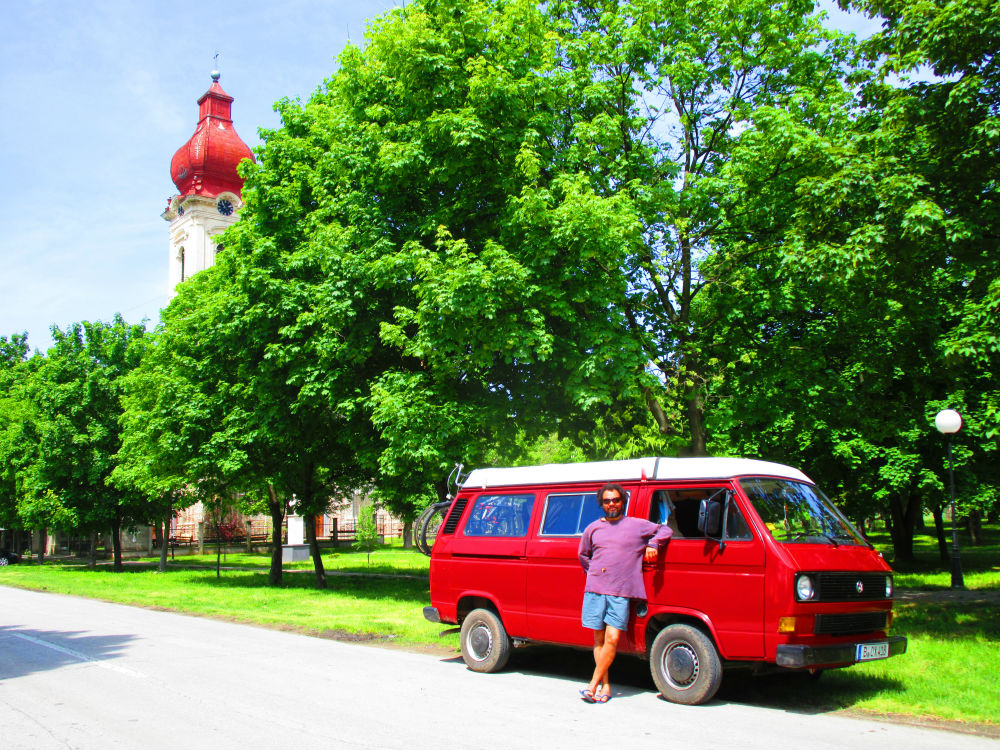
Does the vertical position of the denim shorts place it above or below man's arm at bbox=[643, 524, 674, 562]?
below

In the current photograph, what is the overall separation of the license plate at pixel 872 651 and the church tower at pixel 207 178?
6024 centimetres

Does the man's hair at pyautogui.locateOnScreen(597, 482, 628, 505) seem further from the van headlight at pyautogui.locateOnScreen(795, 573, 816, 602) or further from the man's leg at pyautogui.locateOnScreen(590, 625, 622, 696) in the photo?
the van headlight at pyautogui.locateOnScreen(795, 573, 816, 602)

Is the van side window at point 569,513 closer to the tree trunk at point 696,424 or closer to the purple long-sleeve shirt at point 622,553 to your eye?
the purple long-sleeve shirt at point 622,553

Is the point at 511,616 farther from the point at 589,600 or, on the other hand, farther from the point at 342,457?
the point at 342,457

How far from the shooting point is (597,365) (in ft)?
47.0

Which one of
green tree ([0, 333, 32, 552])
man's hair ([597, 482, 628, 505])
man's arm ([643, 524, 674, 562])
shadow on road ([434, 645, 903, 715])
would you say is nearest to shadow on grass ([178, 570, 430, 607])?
shadow on road ([434, 645, 903, 715])

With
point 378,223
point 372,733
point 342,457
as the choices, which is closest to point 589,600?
point 372,733

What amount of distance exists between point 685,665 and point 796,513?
5.88 feet

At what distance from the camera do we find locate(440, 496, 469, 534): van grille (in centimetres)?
1027

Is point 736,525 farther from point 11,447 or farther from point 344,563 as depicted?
point 11,447

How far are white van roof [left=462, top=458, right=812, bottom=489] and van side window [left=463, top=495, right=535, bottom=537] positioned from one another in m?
0.22

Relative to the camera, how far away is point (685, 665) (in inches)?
295

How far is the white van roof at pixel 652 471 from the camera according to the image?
7.82 m

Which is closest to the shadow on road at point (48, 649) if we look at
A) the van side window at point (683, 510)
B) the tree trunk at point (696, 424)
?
the van side window at point (683, 510)
